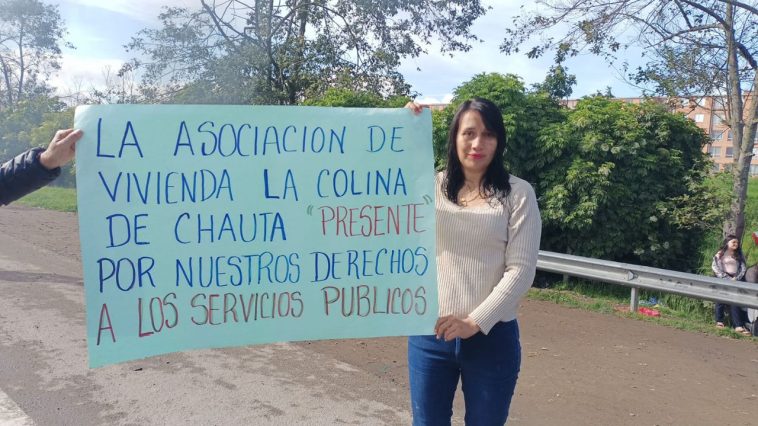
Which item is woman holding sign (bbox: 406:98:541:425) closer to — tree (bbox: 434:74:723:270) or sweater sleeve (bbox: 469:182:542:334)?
sweater sleeve (bbox: 469:182:542:334)

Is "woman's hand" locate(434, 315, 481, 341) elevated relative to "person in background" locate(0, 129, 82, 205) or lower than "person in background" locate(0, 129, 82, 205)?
lower

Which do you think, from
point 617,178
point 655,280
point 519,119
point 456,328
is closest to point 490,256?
point 456,328

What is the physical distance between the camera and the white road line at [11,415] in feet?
11.9

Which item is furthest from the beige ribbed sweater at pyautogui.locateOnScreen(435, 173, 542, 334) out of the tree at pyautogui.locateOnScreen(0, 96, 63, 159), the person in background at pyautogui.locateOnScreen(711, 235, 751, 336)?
the tree at pyautogui.locateOnScreen(0, 96, 63, 159)

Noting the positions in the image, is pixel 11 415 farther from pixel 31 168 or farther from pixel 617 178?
pixel 617 178

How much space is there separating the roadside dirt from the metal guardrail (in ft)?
1.54

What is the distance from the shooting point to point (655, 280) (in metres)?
7.01

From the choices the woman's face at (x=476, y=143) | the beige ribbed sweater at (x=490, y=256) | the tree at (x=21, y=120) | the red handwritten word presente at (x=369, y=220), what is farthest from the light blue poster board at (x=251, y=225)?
the tree at (x=21, y=120)

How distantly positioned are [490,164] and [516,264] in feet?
1.34

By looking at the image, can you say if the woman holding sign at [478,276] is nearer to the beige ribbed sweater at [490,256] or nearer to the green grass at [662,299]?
the beige ribbed sweater at [490,256]

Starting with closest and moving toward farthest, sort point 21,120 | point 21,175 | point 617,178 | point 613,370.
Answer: point 21,175, point 613,370, point 617,178, point 21,120

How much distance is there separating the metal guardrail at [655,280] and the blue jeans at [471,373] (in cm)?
512

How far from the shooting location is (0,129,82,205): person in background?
2.16 meters

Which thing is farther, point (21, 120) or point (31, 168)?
point (21, 120)
